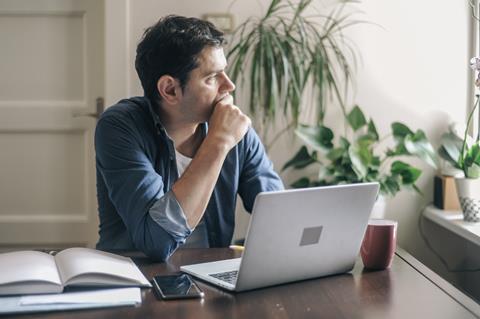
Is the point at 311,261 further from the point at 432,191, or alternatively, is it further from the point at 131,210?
the point at 432,191

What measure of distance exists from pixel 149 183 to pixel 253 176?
0.43 metres

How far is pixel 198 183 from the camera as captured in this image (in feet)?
5.70

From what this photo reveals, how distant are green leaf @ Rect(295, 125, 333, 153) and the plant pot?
1.83ft

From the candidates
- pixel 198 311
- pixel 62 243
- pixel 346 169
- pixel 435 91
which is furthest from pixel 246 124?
pixel 62 243

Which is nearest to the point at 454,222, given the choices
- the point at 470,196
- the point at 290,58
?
the point at 470,196

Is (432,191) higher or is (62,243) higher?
(432,191)

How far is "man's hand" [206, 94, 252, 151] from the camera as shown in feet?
6.10

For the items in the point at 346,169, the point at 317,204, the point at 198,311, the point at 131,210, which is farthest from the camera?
the point at 346,169

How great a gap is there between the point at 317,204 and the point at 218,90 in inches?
25.6

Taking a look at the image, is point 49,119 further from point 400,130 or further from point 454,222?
point 454,222

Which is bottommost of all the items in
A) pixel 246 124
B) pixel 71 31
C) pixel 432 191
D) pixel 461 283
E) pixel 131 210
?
pixel 461 283

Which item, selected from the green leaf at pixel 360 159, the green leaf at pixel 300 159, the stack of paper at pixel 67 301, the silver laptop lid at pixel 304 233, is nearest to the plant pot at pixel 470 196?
the green leaf at pixel 360 159

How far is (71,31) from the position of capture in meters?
3.39

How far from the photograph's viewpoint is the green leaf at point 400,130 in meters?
3.11
